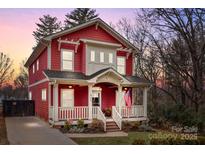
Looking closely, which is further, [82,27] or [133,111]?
[133,111]

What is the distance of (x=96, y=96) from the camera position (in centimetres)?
915

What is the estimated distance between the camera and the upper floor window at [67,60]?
29.0 ft

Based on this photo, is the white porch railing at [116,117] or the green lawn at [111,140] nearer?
the green lawn at [111,140]

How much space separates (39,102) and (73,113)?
2.15m

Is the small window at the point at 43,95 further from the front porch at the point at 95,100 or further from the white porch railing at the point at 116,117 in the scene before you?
the white porch railing at the point at 116,117

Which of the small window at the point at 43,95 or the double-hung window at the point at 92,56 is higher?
the double-hung window at the point at 92,56

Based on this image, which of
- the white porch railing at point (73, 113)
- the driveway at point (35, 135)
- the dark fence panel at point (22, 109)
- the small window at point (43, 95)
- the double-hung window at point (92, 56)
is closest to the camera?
the driveway at point (35, 135)

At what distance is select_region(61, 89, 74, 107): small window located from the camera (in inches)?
341

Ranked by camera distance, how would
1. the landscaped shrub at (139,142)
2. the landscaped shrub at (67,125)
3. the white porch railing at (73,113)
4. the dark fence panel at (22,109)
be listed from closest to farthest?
the landscaped shrub at (139,142), the landscaped shrub at (67,125), the white porch railing at (73,113), the dark fence panel at (22,109)

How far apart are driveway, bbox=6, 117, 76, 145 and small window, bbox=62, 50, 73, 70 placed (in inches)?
83.7

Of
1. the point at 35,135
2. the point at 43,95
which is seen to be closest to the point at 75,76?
the point at 43,95

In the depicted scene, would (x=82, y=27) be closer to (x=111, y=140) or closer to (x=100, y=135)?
(x=100, y=135)

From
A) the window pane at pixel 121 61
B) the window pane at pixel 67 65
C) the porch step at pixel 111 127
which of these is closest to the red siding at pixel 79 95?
the window pane at pixel 67 65

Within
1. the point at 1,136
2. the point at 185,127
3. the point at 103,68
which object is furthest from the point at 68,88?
the point at 185,127
